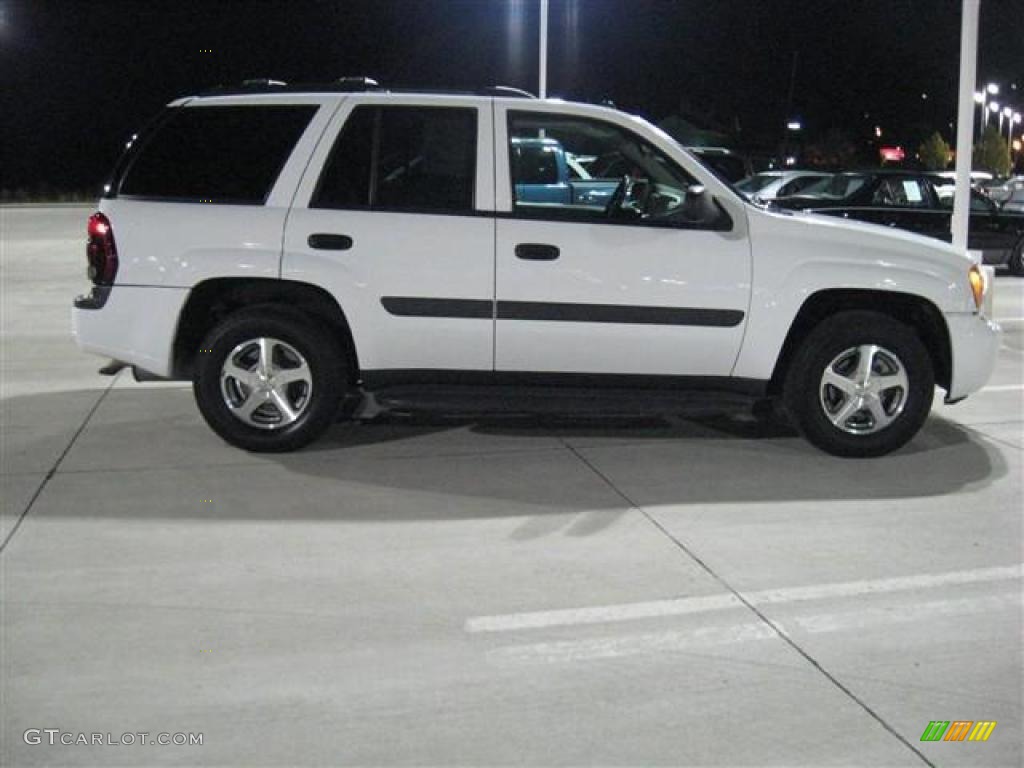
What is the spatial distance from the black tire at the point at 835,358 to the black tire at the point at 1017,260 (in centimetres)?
1181

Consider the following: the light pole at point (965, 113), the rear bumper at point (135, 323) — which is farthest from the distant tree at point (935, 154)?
the rear bumper at point (135, 323)

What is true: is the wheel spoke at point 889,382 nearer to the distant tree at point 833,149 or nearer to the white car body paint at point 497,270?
the white car body paint at point 497,270

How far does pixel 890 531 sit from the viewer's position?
6020 millimetres

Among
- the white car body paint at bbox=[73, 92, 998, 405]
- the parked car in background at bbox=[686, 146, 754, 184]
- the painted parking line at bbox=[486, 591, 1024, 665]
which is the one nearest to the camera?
the painted parking line at bbox=[486, 591, 1024, 665]

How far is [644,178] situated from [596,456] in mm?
1582


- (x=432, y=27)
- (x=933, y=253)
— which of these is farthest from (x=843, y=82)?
(x=933, y=253)

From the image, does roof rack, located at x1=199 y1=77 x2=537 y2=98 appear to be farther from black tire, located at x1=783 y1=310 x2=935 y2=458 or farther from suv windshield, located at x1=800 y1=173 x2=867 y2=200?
suv windshield, located at x1=800 y1=173 x2=867 y2=200

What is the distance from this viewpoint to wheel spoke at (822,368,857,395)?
23.7 ft

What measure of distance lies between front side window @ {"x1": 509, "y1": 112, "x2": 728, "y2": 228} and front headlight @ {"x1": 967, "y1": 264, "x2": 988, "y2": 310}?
1489 mm

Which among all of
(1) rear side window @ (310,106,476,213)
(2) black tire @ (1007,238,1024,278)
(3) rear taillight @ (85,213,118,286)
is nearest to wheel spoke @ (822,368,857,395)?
(1) rear side window @ (310,106,476,213)

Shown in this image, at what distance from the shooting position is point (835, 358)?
7.21 meters

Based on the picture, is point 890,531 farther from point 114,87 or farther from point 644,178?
point 114,87

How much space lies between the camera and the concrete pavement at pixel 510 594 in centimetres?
393

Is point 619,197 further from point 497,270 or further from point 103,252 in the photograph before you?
point 103,252
